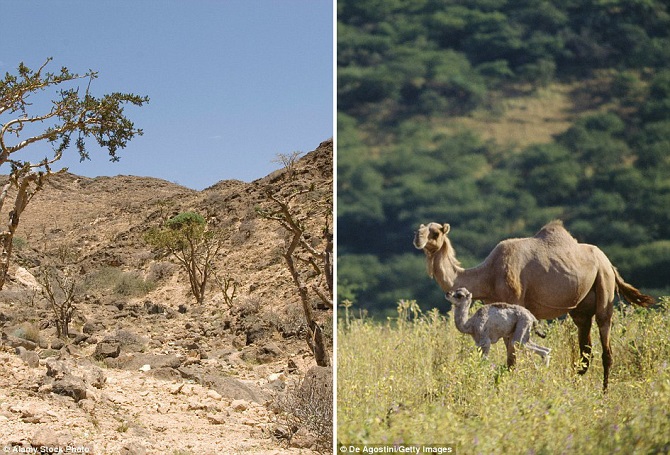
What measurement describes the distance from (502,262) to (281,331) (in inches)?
354

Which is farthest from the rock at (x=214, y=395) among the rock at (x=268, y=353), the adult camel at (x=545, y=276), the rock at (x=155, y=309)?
the rock at (x=155, y=309)

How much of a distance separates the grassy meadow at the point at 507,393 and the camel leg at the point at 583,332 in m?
0.04

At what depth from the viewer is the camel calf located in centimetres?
297

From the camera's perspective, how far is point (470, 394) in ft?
10.1

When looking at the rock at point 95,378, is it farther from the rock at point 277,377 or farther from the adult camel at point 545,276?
the adult camel at point 545,276

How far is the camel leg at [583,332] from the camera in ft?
10.7

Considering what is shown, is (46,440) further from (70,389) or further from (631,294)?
(631,294)

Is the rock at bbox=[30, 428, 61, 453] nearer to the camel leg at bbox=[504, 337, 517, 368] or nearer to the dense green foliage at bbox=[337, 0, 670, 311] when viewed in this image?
the dense green foliage at bbox=[337, 0, 670, 311]

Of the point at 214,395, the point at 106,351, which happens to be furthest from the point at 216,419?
the point at 106,351

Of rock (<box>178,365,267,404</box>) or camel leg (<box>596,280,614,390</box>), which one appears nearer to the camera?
camel leg (<box>596,280,614,390</box>)

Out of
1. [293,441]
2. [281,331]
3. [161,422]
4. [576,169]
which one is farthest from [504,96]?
[281,331]

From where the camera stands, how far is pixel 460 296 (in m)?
3.05

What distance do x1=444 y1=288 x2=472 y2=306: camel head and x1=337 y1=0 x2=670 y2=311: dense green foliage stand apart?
601mm

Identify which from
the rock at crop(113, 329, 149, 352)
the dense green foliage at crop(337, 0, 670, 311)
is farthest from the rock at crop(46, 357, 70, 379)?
the dense green foliage at crop(337, 0, 670, 311)
